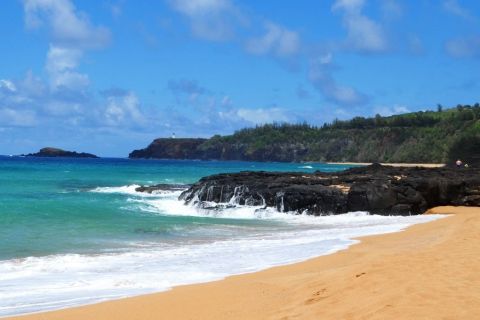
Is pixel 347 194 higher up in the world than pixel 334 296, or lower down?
higher up

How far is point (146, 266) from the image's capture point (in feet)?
38.9

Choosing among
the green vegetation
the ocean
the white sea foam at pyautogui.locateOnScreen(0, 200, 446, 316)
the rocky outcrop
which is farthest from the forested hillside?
the white sea foam at pyautogui.locateOnScreen(0, 200, 446, 316)

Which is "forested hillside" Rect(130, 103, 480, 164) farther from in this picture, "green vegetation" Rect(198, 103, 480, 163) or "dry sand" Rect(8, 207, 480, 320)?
"dry sand" Rect(8, 207, 480, 320)

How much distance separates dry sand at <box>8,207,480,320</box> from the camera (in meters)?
6.45

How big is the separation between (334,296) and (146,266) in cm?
546

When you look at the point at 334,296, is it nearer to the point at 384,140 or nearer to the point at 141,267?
the point at 141,267

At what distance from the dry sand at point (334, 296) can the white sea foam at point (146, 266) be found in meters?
0.71

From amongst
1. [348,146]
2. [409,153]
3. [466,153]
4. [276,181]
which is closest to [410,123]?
[348,146]

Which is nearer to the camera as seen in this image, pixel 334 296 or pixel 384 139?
pixel 334 296

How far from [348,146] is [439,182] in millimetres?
147679

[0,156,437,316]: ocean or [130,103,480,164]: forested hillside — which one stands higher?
[130,103,480,164]: forested hillside

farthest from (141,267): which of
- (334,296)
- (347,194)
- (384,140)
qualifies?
(384,140)

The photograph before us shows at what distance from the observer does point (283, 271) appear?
1082cm

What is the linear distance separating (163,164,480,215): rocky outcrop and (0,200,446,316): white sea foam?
22.6 feet
